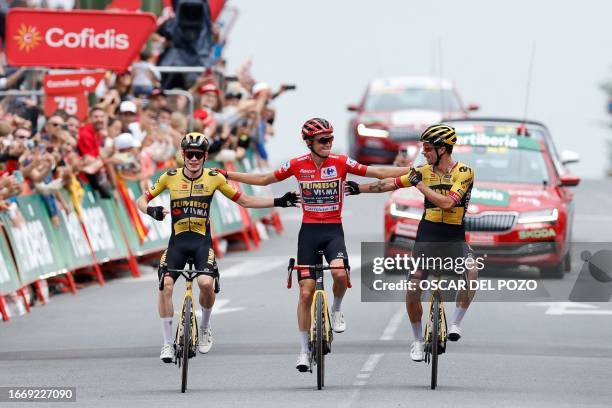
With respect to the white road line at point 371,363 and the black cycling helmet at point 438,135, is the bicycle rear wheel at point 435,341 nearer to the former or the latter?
the white road line at point 371,363

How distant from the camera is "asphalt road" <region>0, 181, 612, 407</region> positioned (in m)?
12.4

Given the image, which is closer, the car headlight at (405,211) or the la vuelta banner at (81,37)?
the car headlight at (405,211)

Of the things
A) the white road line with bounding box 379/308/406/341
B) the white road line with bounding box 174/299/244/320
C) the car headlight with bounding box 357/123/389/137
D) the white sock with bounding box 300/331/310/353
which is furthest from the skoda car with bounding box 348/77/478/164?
the white sock with bounding box 300/331/310/353

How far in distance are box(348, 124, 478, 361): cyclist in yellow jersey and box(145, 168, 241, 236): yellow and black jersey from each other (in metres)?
1.15

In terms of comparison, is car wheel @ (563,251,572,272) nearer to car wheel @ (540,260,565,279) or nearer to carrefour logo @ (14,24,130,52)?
car wheel @ (540,260,565,279)

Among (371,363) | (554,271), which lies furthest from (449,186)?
(554,271)

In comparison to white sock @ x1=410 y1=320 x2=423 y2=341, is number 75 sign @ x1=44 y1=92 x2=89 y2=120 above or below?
above

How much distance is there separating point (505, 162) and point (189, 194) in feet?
29.4

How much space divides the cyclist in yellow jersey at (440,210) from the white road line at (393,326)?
2170mm

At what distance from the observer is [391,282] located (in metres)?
20.0

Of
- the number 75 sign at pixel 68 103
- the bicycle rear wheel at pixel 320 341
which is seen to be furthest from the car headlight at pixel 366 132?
the number 75 sign at pixel 68 103

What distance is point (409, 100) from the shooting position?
35.1m

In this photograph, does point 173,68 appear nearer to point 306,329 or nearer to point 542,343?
point 542,343

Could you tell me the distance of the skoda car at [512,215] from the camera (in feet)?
67.4
